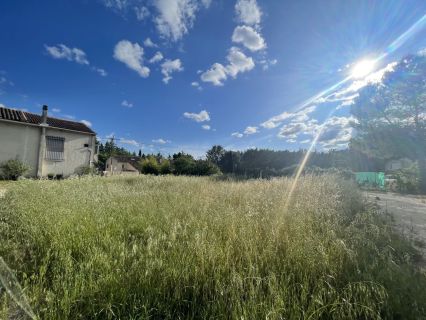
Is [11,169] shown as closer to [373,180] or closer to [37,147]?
[37,147]

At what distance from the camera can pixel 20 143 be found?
16.6 metres

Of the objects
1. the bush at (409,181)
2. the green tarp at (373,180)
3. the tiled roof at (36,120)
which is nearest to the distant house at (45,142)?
the tiled roof at (36,120)

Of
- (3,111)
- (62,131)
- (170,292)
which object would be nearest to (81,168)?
(62,131)

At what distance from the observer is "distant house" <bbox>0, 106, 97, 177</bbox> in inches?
638

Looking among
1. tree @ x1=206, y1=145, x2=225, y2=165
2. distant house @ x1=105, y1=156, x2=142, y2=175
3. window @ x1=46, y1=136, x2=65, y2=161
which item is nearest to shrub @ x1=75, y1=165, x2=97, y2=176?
window @ x1=46, y1=136, x2=65, y2=161

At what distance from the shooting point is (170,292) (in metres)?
1.79

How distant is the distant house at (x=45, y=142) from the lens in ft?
53.2

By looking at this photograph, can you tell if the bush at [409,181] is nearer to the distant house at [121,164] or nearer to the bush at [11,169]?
the bush at [11,169]

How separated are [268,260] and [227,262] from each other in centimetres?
43

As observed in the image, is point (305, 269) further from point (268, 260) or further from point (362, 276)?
point (362, 276)

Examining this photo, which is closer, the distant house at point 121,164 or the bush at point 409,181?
the bush at point 409,181

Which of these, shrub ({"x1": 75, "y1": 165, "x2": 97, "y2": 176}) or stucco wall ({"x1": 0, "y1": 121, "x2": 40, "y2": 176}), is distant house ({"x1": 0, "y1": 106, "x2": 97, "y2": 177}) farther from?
shrub ({"x1": 75, "y1": 165, "x2": 97, "y2": 176})

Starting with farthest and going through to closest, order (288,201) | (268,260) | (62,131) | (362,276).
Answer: (62,131), (288,201), (268,260), (362,276)

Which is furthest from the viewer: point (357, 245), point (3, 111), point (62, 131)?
point (62, 131)
